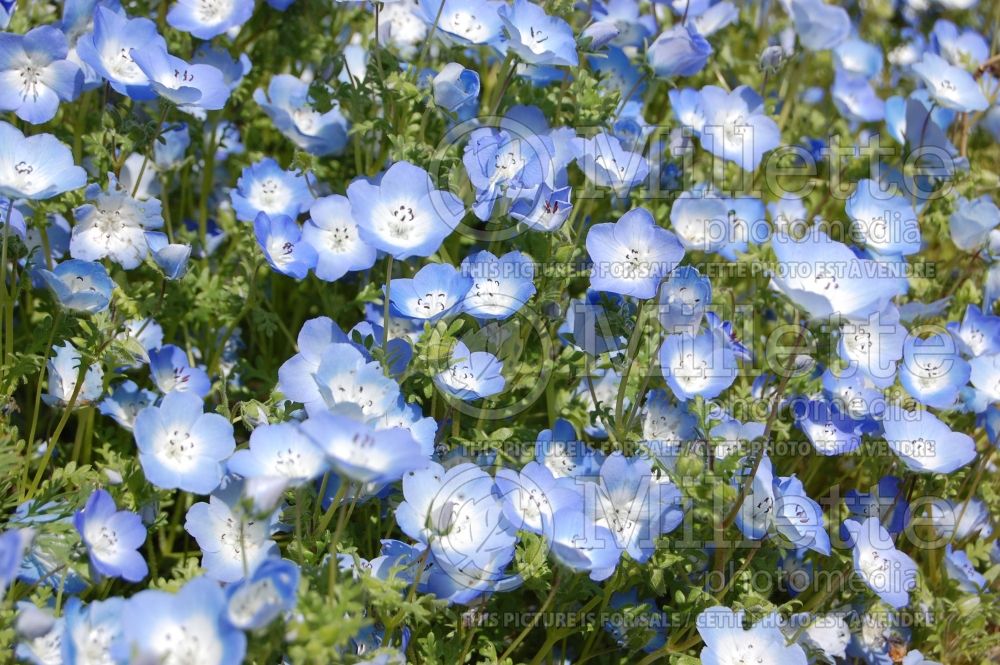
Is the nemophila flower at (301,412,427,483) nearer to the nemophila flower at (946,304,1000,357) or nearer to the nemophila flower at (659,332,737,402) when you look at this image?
the nemophila flower at (659,332,737,402)

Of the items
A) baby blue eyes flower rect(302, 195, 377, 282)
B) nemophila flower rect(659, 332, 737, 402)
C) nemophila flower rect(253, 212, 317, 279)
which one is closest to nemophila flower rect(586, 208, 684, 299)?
nemophila flower rect(659, 332, 737, 402)

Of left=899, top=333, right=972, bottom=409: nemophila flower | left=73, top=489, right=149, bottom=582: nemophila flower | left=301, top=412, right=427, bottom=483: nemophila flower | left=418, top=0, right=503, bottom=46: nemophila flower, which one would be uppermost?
left=418, top=0, right=503, bottom=46: nemophila flower

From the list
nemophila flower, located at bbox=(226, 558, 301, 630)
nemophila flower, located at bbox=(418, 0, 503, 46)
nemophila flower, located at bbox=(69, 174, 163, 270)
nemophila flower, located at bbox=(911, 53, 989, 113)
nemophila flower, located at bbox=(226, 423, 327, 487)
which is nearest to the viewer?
nemophila flower, located at bbox=(226, 558, 301, 630)

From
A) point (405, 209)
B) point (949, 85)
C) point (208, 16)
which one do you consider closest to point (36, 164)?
point (208, 16)

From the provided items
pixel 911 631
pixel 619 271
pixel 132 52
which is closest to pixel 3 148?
pixel 132 52

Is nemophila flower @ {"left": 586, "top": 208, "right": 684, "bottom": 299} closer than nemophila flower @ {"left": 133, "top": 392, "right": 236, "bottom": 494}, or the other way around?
nemophila flower @ {"left": 133, "top": 392, "right": 236, "bottom": 494}

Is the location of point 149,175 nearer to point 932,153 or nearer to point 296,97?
point 296,97
